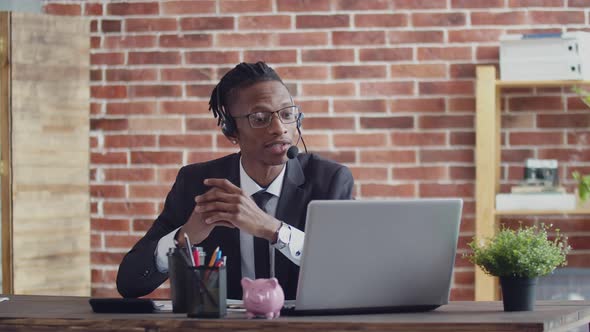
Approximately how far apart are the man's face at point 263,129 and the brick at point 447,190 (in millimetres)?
1253

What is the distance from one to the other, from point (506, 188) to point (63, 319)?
2.27 metres

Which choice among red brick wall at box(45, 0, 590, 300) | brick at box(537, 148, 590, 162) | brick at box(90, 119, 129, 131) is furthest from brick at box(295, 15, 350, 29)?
brick at box(537, 148, 590, 162)

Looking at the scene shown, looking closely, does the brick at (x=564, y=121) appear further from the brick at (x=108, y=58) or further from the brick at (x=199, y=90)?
the brick at (x=108, y=58)

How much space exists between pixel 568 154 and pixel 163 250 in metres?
1.93

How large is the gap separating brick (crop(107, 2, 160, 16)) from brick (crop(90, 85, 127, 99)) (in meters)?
0.30

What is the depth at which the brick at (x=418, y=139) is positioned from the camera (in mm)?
3754

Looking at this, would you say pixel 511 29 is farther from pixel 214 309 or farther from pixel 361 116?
pixel 214 309

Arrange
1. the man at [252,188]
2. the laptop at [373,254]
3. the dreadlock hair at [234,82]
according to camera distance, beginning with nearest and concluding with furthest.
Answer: the laptop at [373,254] → the man at [252,188] → the dreadlock hair at [234,82]

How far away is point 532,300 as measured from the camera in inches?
78.7

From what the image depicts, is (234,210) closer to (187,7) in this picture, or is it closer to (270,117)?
(270,117)

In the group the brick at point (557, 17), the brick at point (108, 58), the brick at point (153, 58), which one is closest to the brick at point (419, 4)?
the brick at point (557, 17)

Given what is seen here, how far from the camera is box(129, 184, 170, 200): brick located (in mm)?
3910

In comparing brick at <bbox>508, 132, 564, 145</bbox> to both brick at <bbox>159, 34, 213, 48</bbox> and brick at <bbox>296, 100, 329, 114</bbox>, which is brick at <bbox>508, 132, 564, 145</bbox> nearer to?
brick at <bbox>296, 100, 329, 114</bbox>

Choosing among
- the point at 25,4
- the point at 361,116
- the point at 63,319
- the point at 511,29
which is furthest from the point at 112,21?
the point at 63,319
